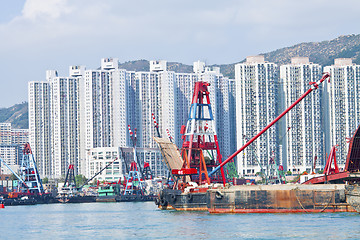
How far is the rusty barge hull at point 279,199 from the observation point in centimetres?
7281

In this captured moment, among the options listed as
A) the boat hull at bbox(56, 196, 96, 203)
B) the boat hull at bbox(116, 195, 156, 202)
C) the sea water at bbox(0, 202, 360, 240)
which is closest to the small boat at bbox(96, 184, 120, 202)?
the boat hull at bbox(116, 195, 156, 202)

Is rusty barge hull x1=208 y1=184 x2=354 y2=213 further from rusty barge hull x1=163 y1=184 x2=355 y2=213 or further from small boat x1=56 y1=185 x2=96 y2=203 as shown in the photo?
small boat x1=56 y1=185 x2=96 y2=203

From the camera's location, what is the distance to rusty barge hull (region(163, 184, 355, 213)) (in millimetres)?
72812

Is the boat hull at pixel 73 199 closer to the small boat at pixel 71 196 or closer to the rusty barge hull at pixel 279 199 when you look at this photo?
the small boat at pixel 71 196

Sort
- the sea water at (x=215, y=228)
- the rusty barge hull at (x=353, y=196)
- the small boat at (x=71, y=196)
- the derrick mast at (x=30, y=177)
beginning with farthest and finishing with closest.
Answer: the derrick mast at (x=30, y=177), the small boat at (x=71, y=196), the rusty barge hull at (x=353, y=196), the sea water at (x=215, y=228)

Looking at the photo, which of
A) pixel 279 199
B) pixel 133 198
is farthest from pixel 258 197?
pixel 133 198

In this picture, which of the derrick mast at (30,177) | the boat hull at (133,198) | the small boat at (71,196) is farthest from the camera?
the derrick mast at (30,177)

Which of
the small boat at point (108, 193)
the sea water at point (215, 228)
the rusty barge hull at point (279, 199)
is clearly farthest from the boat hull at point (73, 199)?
the rusty barge hull at point (279, 199)

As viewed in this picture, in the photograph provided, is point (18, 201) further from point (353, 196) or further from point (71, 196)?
point (353, 196)

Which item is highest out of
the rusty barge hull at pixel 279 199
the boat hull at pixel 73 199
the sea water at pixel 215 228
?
the rusty barge hull at pixel 279 199

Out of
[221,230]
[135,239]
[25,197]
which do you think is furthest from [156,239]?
[25,197]

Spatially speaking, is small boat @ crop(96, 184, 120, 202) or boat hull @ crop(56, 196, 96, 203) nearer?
boat hull @ crop(56, 196, 96, 203)

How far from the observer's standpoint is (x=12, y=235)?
67562mm

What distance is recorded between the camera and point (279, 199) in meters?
75.7
